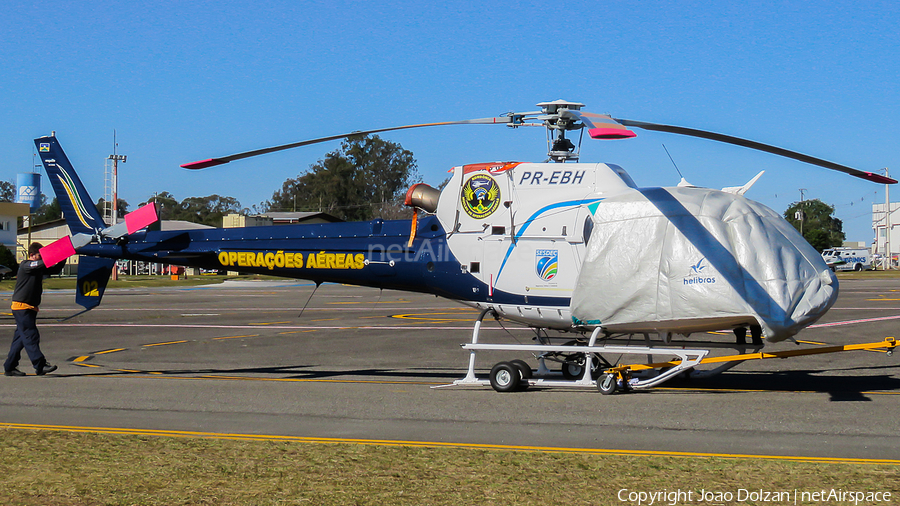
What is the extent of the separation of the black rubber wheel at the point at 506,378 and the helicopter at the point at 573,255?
0.02m

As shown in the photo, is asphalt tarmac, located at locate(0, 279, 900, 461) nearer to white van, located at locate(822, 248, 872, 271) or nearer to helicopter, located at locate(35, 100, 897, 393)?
helicopter, located at locate(35, 100, 897, 393)

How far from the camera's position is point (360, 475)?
6668 mm

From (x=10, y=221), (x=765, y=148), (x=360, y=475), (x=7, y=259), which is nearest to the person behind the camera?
(x=360, y=475)

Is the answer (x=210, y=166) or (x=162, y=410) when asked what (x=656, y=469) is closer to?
(x=162, y=410)

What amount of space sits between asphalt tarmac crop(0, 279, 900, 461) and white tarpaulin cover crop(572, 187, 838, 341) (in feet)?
3.89

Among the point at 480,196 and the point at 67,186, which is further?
the point at 67,186

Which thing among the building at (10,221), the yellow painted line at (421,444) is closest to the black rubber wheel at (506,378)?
the yellow painted line at (421,444)

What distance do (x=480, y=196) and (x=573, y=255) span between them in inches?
69.3

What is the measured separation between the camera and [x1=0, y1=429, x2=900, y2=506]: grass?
238 inches

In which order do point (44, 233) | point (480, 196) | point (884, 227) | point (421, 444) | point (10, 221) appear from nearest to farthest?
point (421, 444), point (480, 196), point (10, 221), point (44, 233), point (884, 227)

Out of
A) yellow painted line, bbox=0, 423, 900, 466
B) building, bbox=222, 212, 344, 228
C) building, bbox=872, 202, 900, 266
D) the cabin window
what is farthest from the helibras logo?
building, bbox=872, 202, 900, 266

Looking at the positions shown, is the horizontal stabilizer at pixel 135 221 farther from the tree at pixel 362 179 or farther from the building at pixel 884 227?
the building at pixel 884 227

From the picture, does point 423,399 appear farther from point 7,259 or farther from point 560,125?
point 7,259

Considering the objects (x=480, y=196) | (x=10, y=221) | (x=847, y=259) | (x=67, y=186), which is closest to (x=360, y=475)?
(x=480, y=196)
